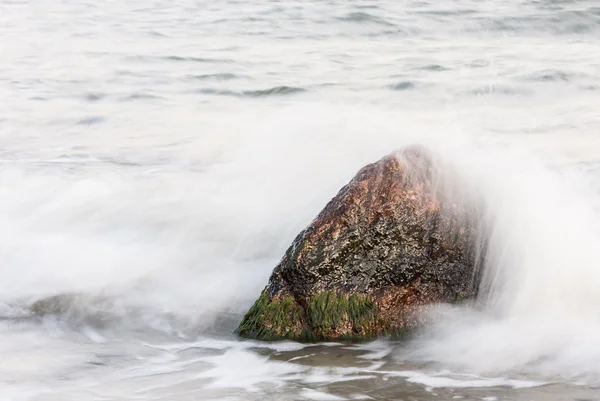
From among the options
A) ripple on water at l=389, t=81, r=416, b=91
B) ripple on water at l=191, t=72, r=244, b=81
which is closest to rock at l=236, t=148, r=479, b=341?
ripple on water at l=389, t=81, r=416, b=91

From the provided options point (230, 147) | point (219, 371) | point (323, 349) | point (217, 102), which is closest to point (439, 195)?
point (323, 349)

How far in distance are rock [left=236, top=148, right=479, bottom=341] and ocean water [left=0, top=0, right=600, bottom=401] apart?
11cm

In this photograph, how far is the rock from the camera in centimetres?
388

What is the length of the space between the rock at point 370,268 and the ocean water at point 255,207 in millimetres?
114

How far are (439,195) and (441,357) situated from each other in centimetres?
84

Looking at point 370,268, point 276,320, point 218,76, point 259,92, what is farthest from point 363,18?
point 276,320

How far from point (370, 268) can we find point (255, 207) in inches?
69.5

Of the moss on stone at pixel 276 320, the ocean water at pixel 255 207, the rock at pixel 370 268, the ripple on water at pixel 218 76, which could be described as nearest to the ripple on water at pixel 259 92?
the ocean water at pixel 255 207

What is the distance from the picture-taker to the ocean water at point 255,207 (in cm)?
354

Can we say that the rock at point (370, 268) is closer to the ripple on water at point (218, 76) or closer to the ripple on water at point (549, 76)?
the ripple on water at point (549, 76)

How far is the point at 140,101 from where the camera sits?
33.1 ft

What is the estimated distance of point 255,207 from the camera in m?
A: 5.54

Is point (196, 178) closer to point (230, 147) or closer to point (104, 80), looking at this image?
point (230, 147)

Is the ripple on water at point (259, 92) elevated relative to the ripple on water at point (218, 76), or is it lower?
lower
